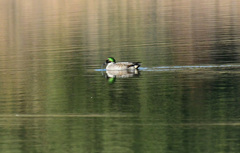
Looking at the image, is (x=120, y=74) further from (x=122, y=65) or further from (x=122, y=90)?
(x=122, y=90)

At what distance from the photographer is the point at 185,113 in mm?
20344

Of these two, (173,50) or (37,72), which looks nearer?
(37,72)

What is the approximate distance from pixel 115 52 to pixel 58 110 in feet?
52.6

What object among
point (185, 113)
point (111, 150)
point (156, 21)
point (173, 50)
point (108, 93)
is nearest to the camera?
point (111, 150)

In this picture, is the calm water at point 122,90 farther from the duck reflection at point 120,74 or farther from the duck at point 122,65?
the duck at point 122,65

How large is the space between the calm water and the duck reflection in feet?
0.24

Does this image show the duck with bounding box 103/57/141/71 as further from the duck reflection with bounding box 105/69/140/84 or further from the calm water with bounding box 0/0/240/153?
the calm water with bounding box 0/0/240/153

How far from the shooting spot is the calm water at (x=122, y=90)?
58.7ft

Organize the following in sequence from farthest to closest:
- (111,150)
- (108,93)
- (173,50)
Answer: (173,50) < (108,93) < (111,150)

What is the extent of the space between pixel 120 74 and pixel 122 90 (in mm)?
4747

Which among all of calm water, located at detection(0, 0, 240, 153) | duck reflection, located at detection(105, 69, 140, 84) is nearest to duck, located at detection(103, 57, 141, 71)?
duck reflection, located at detection(105, 69, 140, 84)

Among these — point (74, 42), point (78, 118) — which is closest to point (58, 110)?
point (78, 118)

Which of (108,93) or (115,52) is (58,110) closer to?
(108,93)

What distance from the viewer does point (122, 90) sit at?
2489cm
